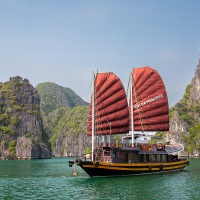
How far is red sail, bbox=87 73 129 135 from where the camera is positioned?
35156 mm

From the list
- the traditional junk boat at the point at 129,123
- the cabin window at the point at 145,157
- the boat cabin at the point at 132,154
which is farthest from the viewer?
the cabin window at the point at 145,157

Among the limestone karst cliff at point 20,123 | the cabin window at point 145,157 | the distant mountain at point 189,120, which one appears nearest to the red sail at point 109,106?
the cabin window at point 145,157

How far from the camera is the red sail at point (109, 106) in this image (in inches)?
1384

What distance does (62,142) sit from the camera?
198875 millimetres

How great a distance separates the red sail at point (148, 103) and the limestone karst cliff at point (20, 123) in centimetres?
8140

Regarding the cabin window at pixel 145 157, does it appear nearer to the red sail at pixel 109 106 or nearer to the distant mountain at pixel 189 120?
the red sail at pixel 109 106

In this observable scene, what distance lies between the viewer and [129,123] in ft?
130

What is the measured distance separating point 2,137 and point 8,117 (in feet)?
28.0

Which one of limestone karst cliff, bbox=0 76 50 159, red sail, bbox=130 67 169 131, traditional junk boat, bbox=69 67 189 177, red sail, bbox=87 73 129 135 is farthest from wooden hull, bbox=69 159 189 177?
limestone karst cliff, bbox=0 76 50 159

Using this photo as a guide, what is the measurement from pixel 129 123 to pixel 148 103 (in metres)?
3.32

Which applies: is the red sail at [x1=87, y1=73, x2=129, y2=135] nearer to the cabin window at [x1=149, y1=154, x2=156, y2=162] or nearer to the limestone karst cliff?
the cabin window at [x1=149, y1=154, x2=156, y2=162]

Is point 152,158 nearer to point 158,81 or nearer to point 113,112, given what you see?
point 113,112

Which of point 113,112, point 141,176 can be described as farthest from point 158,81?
point 141,176

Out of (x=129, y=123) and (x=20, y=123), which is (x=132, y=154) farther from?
(x=20, y=123)
